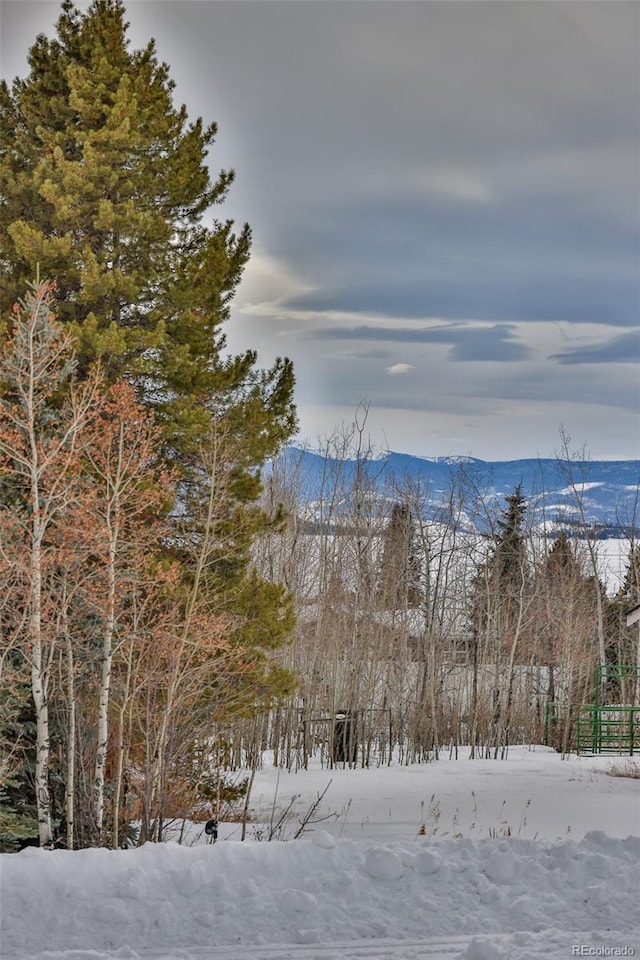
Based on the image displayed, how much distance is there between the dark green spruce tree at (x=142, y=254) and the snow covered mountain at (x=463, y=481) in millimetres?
15512

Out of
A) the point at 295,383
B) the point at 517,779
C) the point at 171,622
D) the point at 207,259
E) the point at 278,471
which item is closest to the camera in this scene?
the point at 171,622

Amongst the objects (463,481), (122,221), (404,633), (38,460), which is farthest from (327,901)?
(463,481)

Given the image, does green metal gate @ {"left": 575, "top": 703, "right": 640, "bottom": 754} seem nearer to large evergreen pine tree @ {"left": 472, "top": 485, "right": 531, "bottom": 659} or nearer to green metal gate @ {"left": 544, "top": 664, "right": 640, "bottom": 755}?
green metal gate @ {"left": 544, "top": 664, "right": 640, "bottom": 755}

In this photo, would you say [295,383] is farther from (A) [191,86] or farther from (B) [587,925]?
(B) [587,925]

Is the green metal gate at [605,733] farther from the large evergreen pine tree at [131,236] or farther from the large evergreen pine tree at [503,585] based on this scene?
the large evergreen pine tree at [131,236]

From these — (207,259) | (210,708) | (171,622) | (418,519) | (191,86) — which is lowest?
(210,708)

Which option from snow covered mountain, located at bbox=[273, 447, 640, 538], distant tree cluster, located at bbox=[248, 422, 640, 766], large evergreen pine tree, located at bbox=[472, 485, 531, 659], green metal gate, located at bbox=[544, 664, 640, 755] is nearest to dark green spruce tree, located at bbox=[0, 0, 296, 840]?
green metal gate, located at bbox=[544, 664, 640, 755]

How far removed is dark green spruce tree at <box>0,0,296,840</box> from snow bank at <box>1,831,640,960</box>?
6876mm

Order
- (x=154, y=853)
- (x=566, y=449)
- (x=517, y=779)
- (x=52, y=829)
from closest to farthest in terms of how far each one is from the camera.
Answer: (x=154, y=853), (x=52, y=829), (x=517, y=779), (x=566, y=449)

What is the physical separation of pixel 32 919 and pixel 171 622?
6072 millimetres

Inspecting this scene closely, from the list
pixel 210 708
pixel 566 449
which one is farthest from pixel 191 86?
pixel 566 449

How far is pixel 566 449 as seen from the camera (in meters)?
39.1

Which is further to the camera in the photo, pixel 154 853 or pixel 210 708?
pixel 210 708

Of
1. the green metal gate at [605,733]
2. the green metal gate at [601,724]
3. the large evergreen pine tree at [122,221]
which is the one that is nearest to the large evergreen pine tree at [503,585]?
the green metal gate at [601,724]
